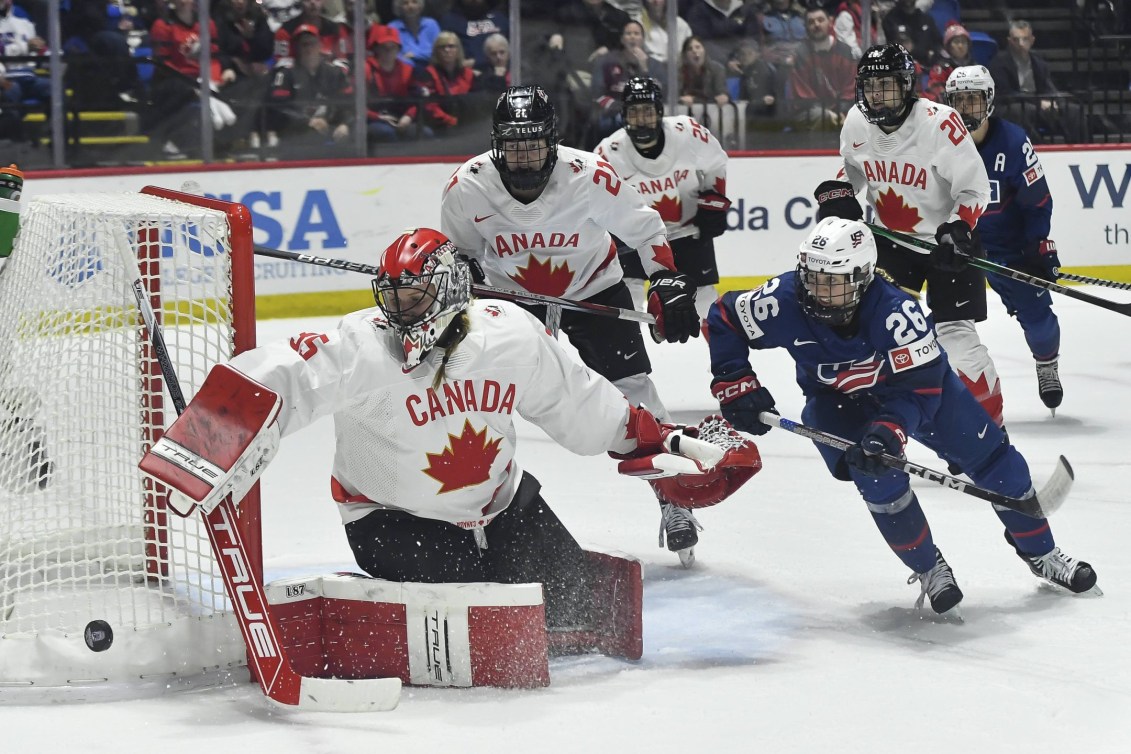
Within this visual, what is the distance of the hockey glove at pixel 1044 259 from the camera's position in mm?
5414

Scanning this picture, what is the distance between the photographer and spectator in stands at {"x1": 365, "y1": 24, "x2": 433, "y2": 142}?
750 cm

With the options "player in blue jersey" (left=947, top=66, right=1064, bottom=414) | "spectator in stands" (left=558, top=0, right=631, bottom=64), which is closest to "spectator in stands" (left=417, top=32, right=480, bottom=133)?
"spectator in stands" (left=558, top=0, right=631, bottom=64)

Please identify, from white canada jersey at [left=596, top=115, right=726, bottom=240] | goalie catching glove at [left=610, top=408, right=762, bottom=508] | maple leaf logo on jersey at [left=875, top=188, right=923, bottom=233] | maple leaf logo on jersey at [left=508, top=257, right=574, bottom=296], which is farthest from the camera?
white canada jersey at [left=596, top=115, right=726, bottom=240]

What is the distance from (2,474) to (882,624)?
6.01 ft

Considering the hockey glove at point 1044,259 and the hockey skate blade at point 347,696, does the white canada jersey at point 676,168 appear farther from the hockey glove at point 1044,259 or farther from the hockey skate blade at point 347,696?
the hockey skate blade at point 347,696

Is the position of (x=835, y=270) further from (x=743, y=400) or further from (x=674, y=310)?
(x=674, y=310)

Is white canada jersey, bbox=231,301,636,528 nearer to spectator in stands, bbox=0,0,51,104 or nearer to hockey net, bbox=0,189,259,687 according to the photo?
hockey net, bbox=0,189,259,687

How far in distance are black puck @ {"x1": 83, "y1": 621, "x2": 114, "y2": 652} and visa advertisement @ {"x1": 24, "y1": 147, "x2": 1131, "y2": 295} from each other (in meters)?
4.36

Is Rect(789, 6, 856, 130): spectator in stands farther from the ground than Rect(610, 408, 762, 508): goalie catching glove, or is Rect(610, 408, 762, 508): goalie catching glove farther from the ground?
Rect(789, 6, 856, 130): spectator in stands

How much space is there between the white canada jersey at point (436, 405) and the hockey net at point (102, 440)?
0.23m

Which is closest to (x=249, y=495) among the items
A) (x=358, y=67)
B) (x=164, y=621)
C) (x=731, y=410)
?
(x=164, y=621)

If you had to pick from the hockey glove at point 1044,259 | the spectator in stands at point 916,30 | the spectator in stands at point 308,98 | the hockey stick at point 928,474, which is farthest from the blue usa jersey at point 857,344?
the spectator in stands at point 916,30

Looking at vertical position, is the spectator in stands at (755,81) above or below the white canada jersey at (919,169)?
above

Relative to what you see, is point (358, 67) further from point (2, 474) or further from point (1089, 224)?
point (2, 474)
